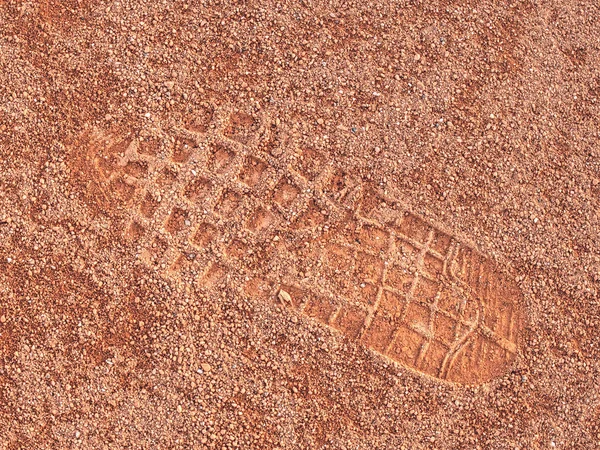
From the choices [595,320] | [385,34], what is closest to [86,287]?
[385,34]

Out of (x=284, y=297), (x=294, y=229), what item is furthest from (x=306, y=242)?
(x=284, y=297)

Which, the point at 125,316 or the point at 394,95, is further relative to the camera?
the point at 394,95

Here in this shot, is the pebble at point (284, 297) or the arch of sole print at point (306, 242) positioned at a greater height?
the arch of sole print at point (306, 242)

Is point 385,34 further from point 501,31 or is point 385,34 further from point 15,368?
point 15,368

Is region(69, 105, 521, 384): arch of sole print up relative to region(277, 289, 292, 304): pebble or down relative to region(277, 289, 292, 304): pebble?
up
